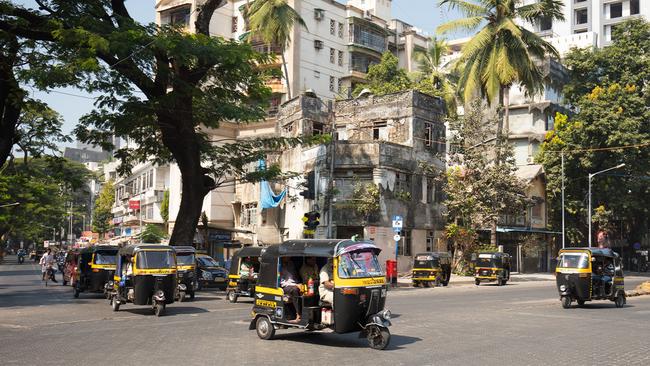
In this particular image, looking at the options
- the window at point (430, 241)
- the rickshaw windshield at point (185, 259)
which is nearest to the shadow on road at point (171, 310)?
the rickshaw windshield at point (185, 259)

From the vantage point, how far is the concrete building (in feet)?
128

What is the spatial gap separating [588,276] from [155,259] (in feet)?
44.9

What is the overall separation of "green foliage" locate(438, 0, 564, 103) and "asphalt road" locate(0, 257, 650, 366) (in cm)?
2413

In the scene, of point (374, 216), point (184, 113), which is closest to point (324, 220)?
point (374, 216)

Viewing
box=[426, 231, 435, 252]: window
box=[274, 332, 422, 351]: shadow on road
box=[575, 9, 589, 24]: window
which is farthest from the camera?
box=[575, 9, 589, 24]: window

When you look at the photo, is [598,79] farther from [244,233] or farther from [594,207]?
[244,233]

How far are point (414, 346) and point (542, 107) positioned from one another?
51.5m

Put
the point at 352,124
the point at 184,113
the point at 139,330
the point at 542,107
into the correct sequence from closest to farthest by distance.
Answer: the point at 139,330, the point at 184,113, the point at 352,124, the point at 542,107

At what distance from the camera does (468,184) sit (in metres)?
42.3

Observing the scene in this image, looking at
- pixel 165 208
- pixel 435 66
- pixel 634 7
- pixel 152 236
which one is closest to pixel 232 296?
pixel 152 236

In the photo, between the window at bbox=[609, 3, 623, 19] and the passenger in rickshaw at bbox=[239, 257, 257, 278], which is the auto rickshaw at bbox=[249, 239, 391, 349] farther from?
the window at bbox=[609, 3, 623, 19]

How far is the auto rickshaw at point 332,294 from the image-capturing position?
1224 cm

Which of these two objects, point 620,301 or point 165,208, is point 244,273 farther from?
point 165,208

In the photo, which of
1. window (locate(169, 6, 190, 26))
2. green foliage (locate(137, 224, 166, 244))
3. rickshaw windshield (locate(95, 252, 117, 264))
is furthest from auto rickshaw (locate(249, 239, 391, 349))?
window (locate(169, 6, 190, 26))
